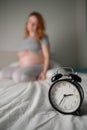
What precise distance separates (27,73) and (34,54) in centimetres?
24

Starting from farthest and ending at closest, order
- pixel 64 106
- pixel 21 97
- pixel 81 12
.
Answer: pixel 81 12 < pixel 21 97 < pixel 64 106

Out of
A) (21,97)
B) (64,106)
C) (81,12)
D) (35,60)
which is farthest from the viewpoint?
(81,12)

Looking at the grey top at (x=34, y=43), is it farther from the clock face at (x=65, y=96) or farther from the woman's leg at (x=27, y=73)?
the clock face at (x=65, y=96)

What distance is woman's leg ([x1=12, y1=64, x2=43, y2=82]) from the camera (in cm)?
141

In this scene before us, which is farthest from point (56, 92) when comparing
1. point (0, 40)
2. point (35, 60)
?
point (0, 40)

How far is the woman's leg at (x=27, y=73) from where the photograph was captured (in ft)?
4.62

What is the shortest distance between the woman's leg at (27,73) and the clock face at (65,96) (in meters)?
0.64

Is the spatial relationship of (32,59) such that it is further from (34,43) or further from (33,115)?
(33,115)

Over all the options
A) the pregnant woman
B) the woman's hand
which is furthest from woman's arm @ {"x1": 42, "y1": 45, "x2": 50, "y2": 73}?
the woman's hand

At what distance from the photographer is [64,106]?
76 centimetres

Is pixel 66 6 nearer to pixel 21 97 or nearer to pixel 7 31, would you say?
pixel 7 31

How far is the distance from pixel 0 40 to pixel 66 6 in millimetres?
755

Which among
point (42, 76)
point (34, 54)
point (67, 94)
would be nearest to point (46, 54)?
point (34, 54)

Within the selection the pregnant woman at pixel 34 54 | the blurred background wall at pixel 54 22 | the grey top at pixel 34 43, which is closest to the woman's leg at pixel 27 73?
the pregnant woman at pixel 34 54
